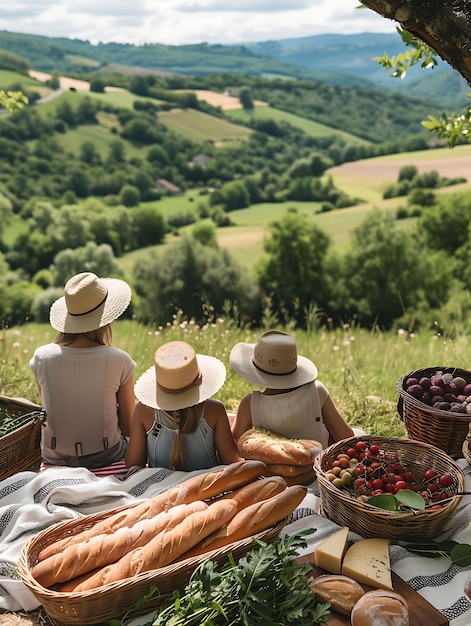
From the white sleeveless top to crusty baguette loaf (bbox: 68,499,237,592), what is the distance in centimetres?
98

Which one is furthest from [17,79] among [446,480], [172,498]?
[446,480]

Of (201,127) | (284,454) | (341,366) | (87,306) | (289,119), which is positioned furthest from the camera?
(289,119)

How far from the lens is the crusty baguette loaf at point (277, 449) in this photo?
334cm

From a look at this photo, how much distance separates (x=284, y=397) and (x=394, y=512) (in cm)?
102

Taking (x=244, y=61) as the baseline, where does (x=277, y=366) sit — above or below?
below

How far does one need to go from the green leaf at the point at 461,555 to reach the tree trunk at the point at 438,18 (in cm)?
173

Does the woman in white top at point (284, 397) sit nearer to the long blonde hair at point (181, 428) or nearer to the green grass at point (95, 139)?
the long blonde hair at point (181, 428)

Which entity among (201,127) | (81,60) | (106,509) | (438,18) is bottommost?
(201,127)

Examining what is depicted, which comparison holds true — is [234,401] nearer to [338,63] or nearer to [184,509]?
[184,509]

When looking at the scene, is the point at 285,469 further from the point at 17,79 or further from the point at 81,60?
the point at 81,60

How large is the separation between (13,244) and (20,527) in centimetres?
3791

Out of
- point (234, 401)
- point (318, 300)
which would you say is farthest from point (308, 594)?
point (318, 300)

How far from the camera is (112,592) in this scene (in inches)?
92.7

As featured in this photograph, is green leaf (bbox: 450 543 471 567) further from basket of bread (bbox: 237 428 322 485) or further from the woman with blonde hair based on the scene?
the woman with blonde hair
